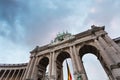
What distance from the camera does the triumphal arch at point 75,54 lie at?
24.0m

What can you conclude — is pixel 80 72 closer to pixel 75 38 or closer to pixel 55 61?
pixel 55 61

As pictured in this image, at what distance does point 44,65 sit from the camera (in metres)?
37.2

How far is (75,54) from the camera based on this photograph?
96.1 feet

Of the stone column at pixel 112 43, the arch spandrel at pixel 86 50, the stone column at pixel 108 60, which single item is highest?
the arch spandrel at pixel 86 50

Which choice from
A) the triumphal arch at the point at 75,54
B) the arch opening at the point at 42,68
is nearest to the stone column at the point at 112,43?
the triumphal arch at the point at 75,54

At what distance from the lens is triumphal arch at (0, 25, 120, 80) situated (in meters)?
24.0

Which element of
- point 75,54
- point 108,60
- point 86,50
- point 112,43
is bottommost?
point 108,60

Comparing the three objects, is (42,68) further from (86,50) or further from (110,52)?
(110,52)

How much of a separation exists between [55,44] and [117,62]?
19585mm

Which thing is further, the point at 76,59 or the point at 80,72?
the point at 76,59

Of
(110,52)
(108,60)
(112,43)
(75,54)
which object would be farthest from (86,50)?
(108,60)

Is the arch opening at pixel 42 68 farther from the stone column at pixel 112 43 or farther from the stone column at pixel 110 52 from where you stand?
the stone column at pixel 112 43

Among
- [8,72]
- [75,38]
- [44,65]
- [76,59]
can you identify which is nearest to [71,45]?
[75,38]

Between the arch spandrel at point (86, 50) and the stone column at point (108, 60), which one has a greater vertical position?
the arch spandrel at point (86, 50)
